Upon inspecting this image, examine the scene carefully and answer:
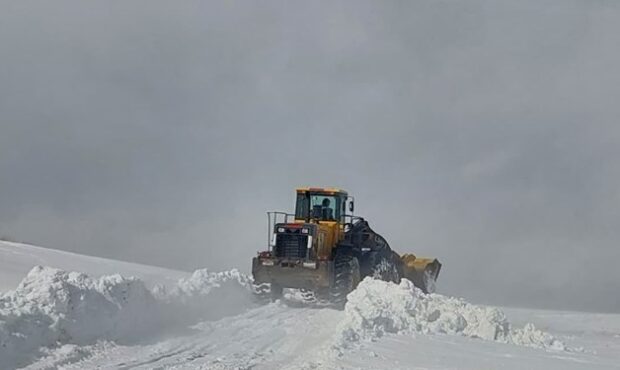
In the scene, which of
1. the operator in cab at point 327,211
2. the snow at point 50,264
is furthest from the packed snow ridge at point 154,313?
the snow at point 50,264

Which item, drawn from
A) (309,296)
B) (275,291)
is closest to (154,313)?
(275,291)

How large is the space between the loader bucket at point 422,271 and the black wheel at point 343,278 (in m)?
4.11

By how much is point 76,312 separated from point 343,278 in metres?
10.0

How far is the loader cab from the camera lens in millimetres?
23344

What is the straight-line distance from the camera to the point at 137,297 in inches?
571

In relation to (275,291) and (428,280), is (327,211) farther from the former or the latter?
(428,280)

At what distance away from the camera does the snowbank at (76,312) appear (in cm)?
1080

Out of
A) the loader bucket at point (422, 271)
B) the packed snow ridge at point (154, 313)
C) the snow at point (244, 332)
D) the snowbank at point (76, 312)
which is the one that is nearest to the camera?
the snowbank at point (76, 312)

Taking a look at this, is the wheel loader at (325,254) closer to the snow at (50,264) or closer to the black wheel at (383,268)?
the black wheel at (383,268)

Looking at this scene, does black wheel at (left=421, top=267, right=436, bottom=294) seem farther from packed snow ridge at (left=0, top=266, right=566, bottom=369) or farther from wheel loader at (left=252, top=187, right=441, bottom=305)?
packed snow ridge at (left=0, top=266, right=566, bottom=369)

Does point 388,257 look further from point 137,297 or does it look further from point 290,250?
point 137,297

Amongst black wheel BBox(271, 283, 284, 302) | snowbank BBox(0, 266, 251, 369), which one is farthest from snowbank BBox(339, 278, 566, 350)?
black wheel BBox(271, 283, 284, 302)

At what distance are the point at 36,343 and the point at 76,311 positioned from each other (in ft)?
4.53

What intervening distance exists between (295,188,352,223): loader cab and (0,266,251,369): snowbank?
23.0ft
